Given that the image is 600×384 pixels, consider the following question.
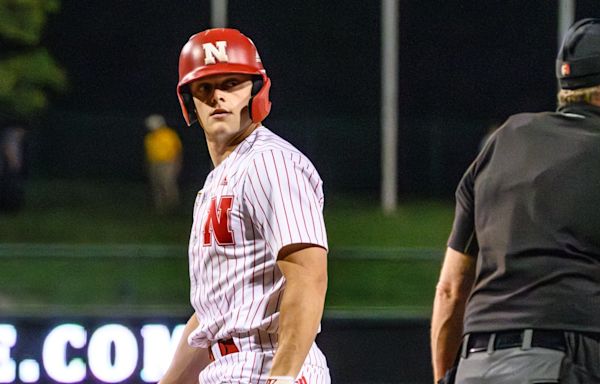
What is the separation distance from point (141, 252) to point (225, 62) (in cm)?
1068

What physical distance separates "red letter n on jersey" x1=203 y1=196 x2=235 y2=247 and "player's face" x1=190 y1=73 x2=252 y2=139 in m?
0.21

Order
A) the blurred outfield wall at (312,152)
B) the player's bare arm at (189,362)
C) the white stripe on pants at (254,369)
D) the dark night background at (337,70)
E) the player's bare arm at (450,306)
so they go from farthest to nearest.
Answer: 1. the dark night background at (337,70)
2. the blurred outfield wall at (312,152)
3. the player's bare arm at (189,362)
4. the player's bare arm at (450,306)
5. the white stripe on pants at (254,369)

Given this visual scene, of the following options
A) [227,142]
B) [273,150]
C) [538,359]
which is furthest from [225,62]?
[538,359]

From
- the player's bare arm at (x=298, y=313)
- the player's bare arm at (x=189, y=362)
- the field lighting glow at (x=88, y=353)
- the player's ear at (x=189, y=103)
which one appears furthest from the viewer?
the field lighting glow at (x=88, y=353)

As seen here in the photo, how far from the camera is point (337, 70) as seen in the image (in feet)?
151

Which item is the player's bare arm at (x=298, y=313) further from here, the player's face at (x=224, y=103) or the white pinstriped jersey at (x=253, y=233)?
the player's face at (x=224, y=103)

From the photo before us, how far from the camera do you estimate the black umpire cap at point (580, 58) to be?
3691 mm

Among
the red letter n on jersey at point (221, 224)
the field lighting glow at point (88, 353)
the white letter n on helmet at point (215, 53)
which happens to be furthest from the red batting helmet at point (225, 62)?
the field lighting glow at point (88, 353)

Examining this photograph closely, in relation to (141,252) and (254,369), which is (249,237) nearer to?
(254,369)

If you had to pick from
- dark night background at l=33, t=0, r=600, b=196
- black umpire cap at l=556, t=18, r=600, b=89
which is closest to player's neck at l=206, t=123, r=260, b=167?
black umpire cap at l=556, t=18, r=600, b=89

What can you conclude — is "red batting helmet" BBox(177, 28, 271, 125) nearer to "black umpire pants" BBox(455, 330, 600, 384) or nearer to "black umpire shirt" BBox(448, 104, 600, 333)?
"black umpire shirt" BBox(448, 104, 600, 333)

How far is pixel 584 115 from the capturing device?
12.1ft

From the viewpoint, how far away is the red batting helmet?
390 centimetres

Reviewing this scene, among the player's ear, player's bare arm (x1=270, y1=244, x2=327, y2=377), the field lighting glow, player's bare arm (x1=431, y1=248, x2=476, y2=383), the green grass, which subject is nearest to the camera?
player's bare arm (x1=270, y1=244, x2=327, y2=377)
